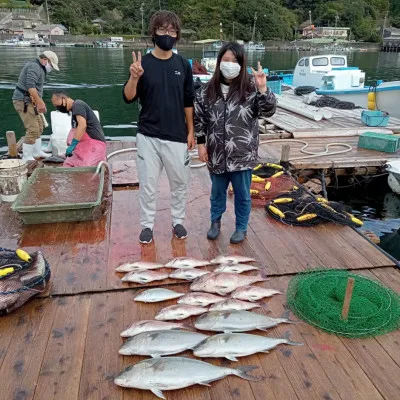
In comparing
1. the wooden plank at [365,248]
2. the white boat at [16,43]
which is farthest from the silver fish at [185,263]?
the white boat at [16,43]

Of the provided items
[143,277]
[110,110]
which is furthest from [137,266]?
[110,110]

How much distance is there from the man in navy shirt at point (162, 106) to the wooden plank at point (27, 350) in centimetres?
139

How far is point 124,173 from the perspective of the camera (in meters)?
5.85

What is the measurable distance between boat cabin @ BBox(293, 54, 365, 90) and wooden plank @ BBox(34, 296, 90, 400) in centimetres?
1505

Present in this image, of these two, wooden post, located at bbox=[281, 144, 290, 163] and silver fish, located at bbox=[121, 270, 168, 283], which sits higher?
wooden post, located at bbox=[281, 144, 290, 163]

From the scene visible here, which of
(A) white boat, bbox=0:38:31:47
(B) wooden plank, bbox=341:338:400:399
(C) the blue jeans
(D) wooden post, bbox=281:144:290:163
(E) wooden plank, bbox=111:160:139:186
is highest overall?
(A) white boat, bbox=0:38:31:47

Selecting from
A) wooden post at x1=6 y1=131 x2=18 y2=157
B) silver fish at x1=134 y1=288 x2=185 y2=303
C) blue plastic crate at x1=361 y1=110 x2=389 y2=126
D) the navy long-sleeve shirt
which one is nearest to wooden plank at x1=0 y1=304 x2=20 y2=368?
silver fish at x1=134 y1=288 x2=185 y2=303

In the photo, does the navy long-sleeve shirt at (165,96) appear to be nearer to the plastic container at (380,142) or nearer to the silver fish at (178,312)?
the silver fish at (178,312)

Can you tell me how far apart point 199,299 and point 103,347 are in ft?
2.62

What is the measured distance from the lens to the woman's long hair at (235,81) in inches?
124

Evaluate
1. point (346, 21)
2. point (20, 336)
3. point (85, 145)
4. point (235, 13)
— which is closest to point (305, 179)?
point (85, 145)

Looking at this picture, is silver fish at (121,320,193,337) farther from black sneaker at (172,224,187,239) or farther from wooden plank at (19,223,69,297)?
black sneaker at (172,224,187,239)

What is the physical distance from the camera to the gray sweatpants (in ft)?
11.3

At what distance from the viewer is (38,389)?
7.10ft
